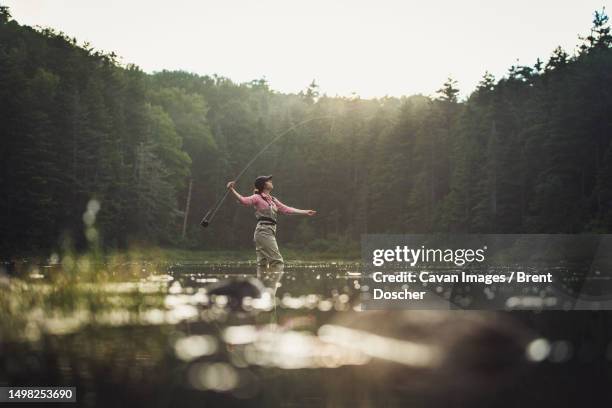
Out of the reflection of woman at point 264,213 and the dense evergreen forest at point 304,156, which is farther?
the dense evergreen forest at point 304,156

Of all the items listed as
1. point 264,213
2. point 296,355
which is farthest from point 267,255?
point 296,355

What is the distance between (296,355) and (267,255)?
11.5 meters

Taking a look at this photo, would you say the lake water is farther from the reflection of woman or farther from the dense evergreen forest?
the dense evergreen forest

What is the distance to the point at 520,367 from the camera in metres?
6.84

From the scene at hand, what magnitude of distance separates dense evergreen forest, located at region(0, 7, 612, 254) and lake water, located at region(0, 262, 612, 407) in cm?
5228

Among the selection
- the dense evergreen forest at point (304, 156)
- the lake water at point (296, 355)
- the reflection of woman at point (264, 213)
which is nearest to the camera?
the lake water at point (296, 355)

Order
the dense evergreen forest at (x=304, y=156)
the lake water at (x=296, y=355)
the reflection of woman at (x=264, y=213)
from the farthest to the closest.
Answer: the dense evergreen forest at (x=304, y=156) → the reflection of woman at (x=264, y=213) → the lake water at (x=296, y=355)

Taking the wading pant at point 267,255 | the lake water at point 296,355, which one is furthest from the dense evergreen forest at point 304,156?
the lake water at point 296,355

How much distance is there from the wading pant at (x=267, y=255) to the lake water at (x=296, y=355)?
610 cm

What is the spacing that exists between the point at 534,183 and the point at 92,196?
38.5 meters

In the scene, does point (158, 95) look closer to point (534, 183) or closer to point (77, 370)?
point (534, 183)

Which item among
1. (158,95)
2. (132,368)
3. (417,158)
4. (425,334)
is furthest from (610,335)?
(158,95)

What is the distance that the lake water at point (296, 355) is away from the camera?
5613 mm

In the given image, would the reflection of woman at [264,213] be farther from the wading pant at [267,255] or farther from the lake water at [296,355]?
the lake water at [296,355]
